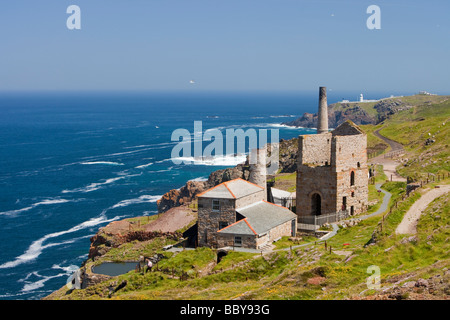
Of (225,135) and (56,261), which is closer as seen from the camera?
(56,261)

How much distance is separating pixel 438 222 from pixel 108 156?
412ft

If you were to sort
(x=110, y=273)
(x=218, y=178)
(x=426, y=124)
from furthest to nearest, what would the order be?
(x=426, y=124) → (x=218, y=178) → (x=110, y=273)

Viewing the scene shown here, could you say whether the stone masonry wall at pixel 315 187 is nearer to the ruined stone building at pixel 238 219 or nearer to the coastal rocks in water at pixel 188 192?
the ruined stone building at pixel 238 219

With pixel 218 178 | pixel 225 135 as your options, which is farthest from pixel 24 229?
pixel 225 135

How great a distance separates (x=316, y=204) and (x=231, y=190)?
358 inches

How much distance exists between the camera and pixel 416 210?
33312 mm

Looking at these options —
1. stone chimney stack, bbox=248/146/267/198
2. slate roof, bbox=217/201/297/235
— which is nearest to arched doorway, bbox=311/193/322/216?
slate roof, bbox=217/201/297/235

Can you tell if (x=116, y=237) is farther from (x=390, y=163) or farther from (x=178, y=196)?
(x=390, y=163)

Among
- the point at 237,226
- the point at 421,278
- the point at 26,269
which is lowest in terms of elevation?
the point at 26,269

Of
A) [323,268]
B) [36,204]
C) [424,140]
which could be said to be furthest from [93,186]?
[323,268]

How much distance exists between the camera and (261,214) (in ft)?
132

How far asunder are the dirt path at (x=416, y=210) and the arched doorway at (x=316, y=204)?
10246mm

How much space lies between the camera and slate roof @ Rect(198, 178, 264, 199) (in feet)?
131
